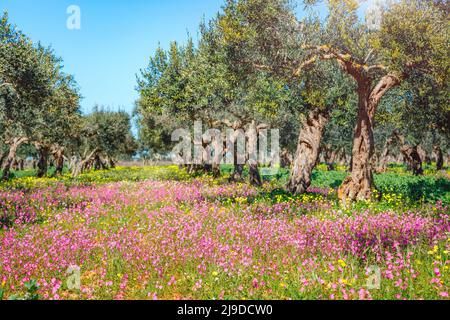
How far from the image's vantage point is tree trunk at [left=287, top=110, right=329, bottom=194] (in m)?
19.3

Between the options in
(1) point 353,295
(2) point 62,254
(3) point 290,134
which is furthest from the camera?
(3) point 290,134

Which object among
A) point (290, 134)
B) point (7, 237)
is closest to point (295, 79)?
Answer: point (7, 237)

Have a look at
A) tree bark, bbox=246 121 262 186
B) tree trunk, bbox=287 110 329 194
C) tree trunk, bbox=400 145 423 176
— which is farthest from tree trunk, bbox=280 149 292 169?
tree trunk, bbox=287 110 329 194

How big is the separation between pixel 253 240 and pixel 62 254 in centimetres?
427

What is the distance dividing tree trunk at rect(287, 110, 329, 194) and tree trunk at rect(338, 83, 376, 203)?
149 inches

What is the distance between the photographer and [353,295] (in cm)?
535

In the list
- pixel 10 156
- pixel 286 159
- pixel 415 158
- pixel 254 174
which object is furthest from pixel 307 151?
pixel 286 159

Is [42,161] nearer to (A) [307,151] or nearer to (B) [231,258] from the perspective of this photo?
(A) [307,151]

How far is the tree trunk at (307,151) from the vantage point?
19312mm

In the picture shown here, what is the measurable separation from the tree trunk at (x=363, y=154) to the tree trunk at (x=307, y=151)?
380 cm

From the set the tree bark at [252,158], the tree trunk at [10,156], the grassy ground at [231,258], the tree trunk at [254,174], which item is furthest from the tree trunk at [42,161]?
the grassy ground at [231,258]

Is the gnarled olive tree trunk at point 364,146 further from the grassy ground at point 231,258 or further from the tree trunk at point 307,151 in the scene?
the tree trunk at point 307,151

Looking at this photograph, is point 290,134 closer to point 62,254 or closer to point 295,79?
point 295,79

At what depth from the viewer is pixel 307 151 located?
64.2ft
